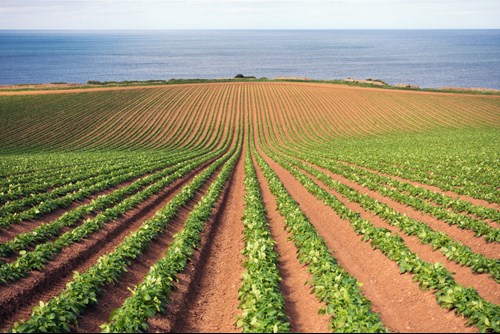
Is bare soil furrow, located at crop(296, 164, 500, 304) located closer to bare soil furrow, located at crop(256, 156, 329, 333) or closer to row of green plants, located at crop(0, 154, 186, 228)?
bare soil furrow, located at crop(256, 156, 329, 333)

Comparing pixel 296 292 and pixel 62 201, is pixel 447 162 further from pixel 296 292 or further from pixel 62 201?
pixel 62 201

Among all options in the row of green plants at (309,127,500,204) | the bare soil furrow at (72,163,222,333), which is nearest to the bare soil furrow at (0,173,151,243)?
the bare soil furrow at (72,163,222,333)

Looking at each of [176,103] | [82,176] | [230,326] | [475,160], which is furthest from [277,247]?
[176,103]

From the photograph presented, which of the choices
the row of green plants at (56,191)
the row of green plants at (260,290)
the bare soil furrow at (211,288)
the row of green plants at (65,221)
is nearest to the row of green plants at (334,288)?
the row of green plants at (260,290)

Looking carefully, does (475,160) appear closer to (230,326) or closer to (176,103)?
(230,326)

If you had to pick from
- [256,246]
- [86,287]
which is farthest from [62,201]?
[256,246]

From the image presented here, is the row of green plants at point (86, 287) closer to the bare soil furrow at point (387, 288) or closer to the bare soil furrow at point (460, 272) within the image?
the bare soil furrow at point (387, 288)
